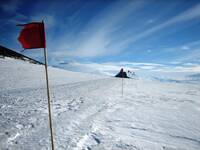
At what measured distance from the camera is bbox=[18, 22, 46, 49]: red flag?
366cm

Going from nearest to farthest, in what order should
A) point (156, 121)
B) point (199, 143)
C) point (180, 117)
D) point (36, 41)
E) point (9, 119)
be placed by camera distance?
point (36, 41) → point (199, 143) → point (9, 119) → point (156, 121) → point (180, 117)

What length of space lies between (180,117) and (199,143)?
247cm

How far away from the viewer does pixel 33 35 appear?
12.0 ft

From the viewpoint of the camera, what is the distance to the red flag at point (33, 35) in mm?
3662

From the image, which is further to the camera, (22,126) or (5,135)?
(22,126)

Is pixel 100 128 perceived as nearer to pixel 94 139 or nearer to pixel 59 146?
pixel 94 139

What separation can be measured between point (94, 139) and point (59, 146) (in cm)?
100

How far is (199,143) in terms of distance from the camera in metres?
4.25

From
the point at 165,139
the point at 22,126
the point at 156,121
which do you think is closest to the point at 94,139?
the point at 165,139

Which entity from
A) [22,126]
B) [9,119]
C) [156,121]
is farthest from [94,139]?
[9,119]

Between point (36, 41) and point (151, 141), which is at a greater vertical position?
point (36, 41)

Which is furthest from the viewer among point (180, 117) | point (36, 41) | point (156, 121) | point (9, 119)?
point (180, 117)

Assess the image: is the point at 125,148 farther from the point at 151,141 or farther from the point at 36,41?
the point at 36,41

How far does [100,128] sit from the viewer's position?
16.9ft
